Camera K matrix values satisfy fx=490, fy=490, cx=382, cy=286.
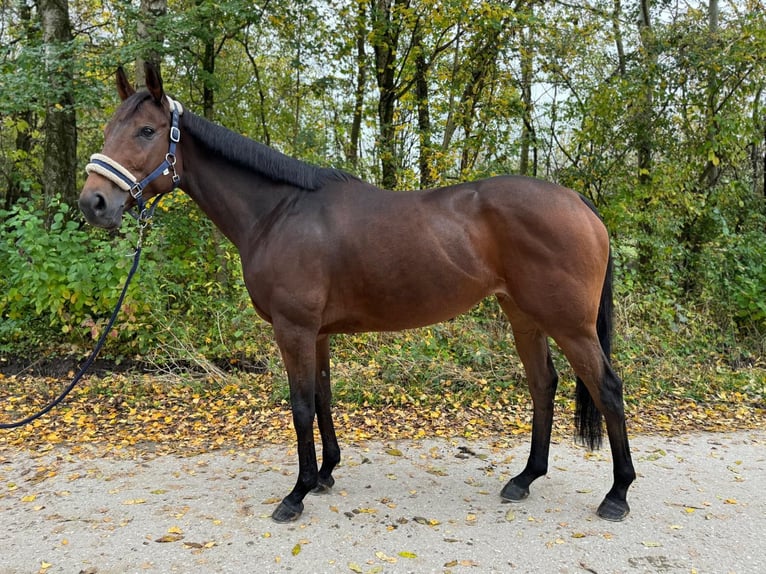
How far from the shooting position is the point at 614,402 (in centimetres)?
293

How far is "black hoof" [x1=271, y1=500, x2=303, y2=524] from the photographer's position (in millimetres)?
2898

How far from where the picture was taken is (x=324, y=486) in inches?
130

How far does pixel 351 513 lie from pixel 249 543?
2.09 feet

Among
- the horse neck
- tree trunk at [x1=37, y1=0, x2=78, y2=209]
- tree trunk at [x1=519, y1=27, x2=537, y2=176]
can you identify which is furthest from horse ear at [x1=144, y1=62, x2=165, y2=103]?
tree trunk at [x1=519, y1=27, x2=537, y2=176]

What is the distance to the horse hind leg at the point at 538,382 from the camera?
3.34 metres

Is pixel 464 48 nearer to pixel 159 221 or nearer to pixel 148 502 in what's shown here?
pixel 159 221

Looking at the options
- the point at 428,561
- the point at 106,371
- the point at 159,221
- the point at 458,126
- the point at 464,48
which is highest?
the point at 464,48

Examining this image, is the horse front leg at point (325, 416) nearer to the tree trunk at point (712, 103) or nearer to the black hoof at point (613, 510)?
the black hoof at point (613, 510)

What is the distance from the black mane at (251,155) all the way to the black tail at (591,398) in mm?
1970

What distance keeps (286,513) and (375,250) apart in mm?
1648

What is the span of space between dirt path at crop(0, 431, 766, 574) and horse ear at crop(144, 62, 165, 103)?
8.00 feet

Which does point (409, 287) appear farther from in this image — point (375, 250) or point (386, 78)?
point (386, 78)

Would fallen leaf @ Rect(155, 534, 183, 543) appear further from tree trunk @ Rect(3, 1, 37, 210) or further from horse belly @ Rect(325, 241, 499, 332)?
tree trunk @ Rect(3, 1, 37, 210)

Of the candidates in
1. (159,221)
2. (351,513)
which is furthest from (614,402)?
(159,221)
